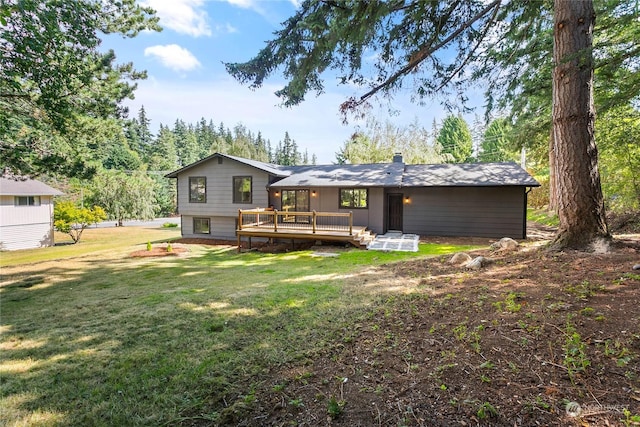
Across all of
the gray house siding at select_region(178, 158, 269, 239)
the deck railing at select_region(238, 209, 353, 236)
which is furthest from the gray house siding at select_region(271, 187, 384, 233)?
the gray house siding at select_region(178, 158, 269, 239)

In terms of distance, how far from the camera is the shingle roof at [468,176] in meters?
11.5

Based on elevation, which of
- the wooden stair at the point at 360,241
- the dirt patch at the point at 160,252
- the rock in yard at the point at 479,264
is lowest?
the dirt patch at the point at 160,252

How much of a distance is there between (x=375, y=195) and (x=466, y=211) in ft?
12.7

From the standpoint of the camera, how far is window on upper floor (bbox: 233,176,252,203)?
1432 centimetres

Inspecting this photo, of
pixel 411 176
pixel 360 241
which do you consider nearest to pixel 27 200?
pixel 360 241

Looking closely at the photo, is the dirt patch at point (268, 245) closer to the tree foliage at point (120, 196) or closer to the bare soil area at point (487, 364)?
the bare soil area at point (487, 364)

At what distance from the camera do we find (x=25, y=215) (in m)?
17.4

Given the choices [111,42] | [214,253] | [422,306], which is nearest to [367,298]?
[422,306]

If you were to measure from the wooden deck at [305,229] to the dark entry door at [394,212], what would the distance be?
1755mm

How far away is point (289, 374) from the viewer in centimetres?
249

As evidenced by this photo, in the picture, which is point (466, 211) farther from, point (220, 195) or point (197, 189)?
point (197, 189)

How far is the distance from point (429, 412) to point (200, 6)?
28.7 ft

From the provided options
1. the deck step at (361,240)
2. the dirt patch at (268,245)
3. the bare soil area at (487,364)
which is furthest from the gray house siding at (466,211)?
the bare soil area at (487,364)

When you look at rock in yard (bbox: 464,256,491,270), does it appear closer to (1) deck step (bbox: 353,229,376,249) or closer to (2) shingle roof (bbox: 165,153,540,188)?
(1) deck step (bbox: 353,229,376,249)
